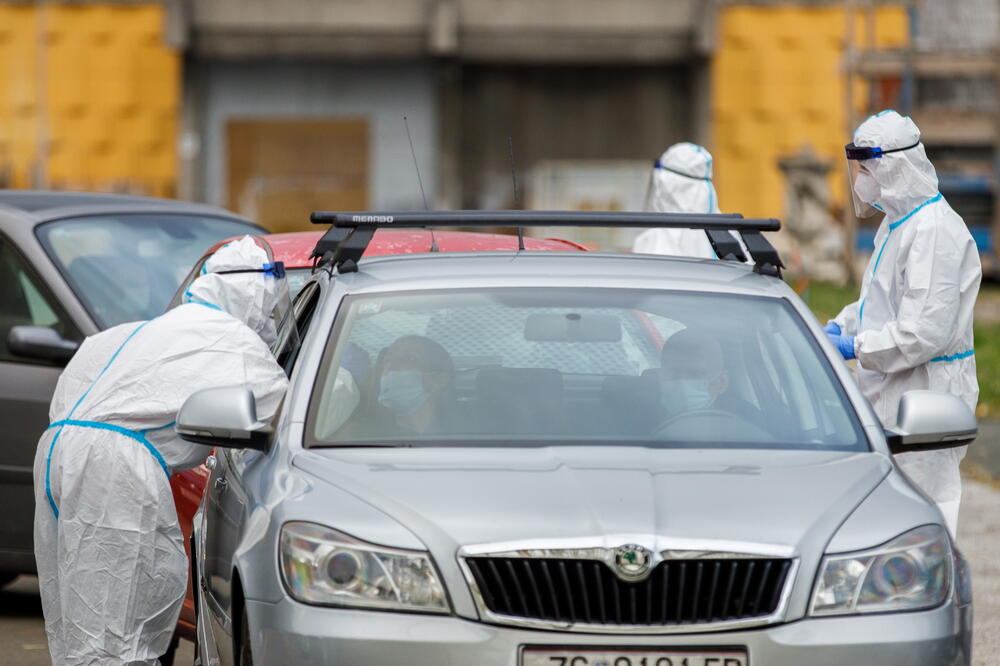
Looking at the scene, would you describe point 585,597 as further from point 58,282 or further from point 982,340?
point 982,340

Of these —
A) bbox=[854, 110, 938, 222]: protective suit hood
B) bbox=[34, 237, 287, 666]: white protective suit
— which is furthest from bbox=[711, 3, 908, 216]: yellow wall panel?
bbox=[34, 237, 287, 666]: white protective suit

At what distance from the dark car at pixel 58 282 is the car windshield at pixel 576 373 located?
2.83 metres

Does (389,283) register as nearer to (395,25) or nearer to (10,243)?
(10,243)

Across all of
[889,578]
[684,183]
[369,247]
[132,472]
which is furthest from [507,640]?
[684,183]

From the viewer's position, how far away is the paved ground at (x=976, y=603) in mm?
7500

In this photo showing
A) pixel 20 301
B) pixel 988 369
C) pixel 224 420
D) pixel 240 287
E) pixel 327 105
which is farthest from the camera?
pixel 327 105

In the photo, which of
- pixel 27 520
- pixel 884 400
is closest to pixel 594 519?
pixel 884 400

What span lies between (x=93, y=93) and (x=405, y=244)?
22.0 metres

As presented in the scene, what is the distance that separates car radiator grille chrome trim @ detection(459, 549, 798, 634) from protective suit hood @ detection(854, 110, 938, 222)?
277 centimetres

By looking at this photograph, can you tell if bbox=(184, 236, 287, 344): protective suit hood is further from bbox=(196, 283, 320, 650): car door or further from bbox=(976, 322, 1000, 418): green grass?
bbox=(976, 322, 1000, 418): green grass

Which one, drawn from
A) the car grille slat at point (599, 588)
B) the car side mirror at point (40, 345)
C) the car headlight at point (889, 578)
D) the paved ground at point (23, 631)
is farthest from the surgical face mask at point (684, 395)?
the car side mirror at point (40, 345)

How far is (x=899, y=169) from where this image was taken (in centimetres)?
688

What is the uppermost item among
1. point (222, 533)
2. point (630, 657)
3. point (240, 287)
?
point (240, 287)

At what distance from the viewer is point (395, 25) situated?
91.4 feet
